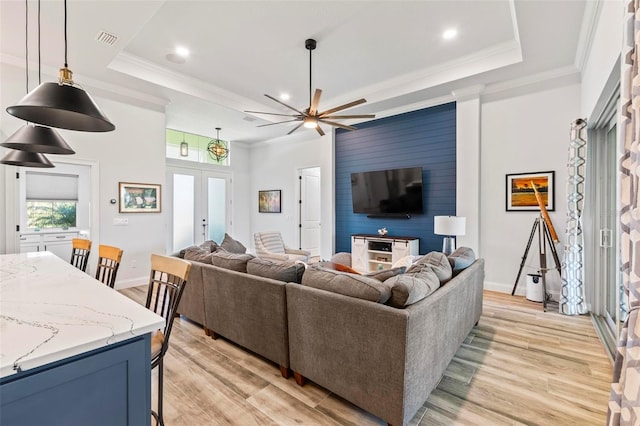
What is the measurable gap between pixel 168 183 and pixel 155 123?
6.66 ft

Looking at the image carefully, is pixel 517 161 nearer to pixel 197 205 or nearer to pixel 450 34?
pixel 450 34

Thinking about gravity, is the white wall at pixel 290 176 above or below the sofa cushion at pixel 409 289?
above

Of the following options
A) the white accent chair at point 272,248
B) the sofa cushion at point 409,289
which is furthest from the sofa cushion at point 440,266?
the white accent chair at point 272,248

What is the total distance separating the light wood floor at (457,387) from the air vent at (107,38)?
3413mm

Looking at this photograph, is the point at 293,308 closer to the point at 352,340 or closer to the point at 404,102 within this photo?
the point at 352,340

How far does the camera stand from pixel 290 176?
25.0 feet

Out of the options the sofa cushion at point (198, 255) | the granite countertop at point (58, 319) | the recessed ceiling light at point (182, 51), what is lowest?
the sofa cushion at point (198, 255)

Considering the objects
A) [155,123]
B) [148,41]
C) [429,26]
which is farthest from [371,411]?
[155,123]

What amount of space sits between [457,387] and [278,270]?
1.59 meters

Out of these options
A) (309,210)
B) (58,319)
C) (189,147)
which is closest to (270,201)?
(309,210)

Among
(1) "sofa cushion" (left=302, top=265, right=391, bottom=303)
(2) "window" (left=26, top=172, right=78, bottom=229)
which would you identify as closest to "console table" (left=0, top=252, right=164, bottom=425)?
(1) "sofa cushion" (left=302, top=265, right=391, bottom=303)

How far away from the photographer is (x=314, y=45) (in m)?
3.81

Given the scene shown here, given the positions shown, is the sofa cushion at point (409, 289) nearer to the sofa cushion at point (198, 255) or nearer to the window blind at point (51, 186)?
the sofa cushion at point (198, 255)

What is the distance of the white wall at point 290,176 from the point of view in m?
6.61
